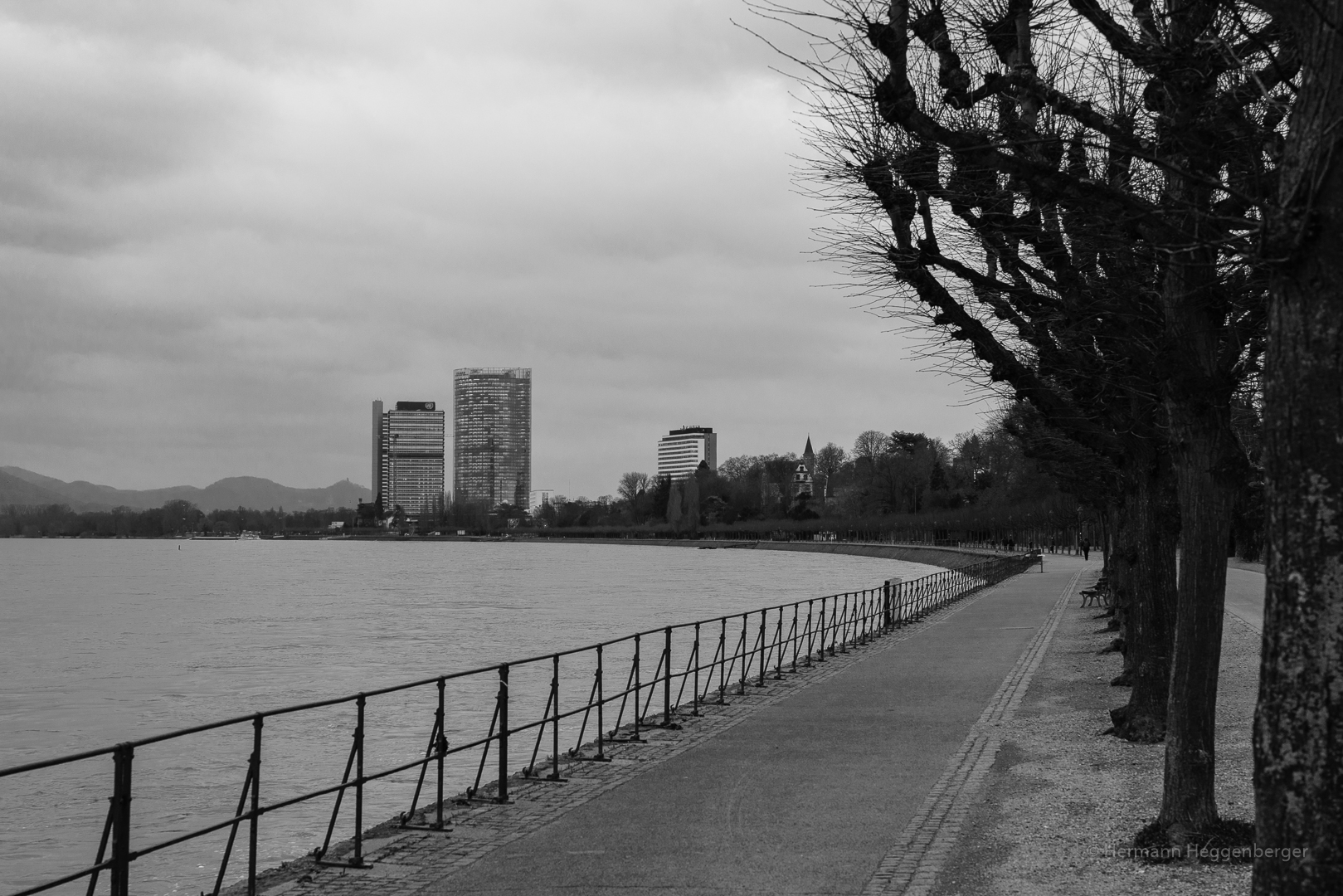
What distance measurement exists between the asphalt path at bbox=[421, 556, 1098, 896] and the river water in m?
4.69

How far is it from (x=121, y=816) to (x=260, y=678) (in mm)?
28077

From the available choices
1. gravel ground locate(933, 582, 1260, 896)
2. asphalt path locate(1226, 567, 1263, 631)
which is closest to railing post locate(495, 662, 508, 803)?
gravel ground locate(933, 582, 1260, 896)

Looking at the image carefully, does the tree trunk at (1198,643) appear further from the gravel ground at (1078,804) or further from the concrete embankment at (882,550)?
the concrete embankment at (882,550)

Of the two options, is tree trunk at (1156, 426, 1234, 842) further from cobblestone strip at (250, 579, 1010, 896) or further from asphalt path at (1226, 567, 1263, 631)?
asphalt path at (1226, 567, 1263, 631)

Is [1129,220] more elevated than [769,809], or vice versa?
[1129,220]

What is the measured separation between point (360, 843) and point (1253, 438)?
15.9 metres

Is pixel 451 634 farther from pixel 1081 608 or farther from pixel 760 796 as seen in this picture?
pixel 760 796

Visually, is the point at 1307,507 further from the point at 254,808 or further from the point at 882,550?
the point at 882,550

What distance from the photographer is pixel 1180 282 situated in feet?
31.1

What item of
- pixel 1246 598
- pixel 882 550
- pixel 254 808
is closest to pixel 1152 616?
pixel 254 808

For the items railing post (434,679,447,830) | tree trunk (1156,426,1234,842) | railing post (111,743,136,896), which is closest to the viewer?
railing post (111,743,136,896)

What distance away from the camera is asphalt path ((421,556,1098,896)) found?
868 cm

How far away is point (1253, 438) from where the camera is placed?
20.5 meters

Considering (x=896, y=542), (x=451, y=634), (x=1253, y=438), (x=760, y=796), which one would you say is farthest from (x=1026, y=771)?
(x=896, y=542)
